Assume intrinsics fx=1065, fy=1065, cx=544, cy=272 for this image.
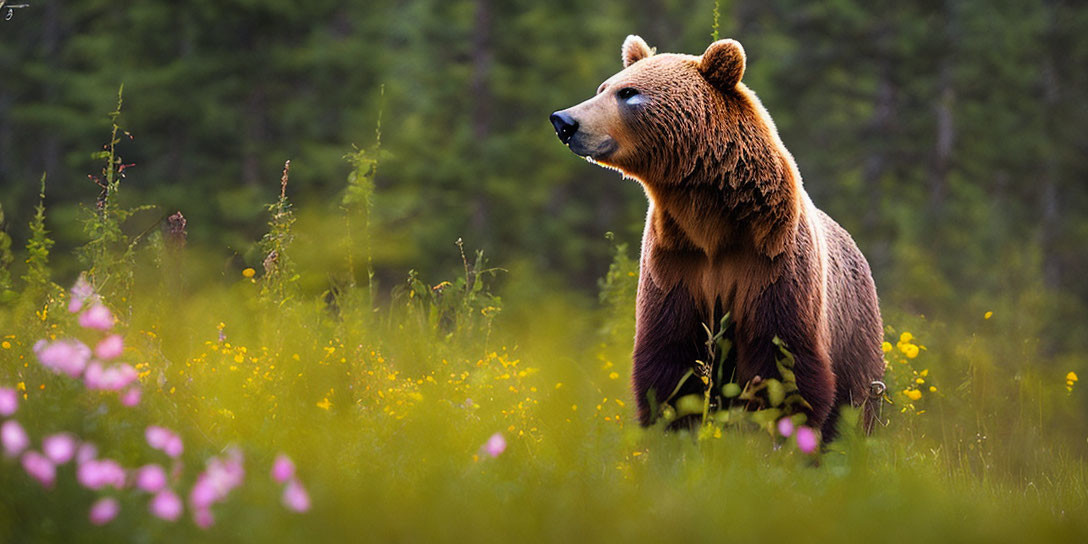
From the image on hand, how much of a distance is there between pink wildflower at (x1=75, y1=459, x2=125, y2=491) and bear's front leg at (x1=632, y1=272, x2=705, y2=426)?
220 centimetres

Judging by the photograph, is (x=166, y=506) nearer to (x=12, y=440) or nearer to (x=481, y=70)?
(x=12, y=440)

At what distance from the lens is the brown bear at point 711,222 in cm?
401

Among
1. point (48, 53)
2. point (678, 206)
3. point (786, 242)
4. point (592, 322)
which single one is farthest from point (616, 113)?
point (48, 53)

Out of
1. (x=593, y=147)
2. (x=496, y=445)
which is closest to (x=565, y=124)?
(x=593, y=147)

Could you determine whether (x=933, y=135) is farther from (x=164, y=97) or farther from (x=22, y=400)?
(x=22, y=400)

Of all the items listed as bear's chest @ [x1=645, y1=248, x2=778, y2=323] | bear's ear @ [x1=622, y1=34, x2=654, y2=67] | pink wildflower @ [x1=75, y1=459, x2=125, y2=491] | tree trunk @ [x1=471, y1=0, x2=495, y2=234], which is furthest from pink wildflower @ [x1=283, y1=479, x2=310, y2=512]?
tree trunk @ [x1=471, y1=0, x2=495, y2=234]

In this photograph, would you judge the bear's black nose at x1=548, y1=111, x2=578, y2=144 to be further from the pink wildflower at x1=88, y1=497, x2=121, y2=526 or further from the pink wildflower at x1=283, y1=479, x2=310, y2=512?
the pink wildflower at x1=88, y1=497, x2=121, y2=526

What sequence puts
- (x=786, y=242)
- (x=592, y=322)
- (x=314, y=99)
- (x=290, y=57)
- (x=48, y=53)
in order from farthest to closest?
(x=48, y=53) < (x=314, y=99) < (x=290, y=57) < (x=592, y=322) < (x=786, y=242)

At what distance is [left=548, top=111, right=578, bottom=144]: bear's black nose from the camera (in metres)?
3.94

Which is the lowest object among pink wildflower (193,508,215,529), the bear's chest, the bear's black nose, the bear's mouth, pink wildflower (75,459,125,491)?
pink wildflower (193,508,215,529)

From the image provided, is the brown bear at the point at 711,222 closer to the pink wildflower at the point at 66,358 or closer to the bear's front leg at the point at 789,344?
the bear's front leg at the point at 789,344

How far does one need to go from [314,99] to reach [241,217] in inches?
143

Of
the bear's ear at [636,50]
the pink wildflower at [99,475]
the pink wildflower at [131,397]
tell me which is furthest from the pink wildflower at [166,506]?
the bear's ear at [636,50]

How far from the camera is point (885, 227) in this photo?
2066cm
